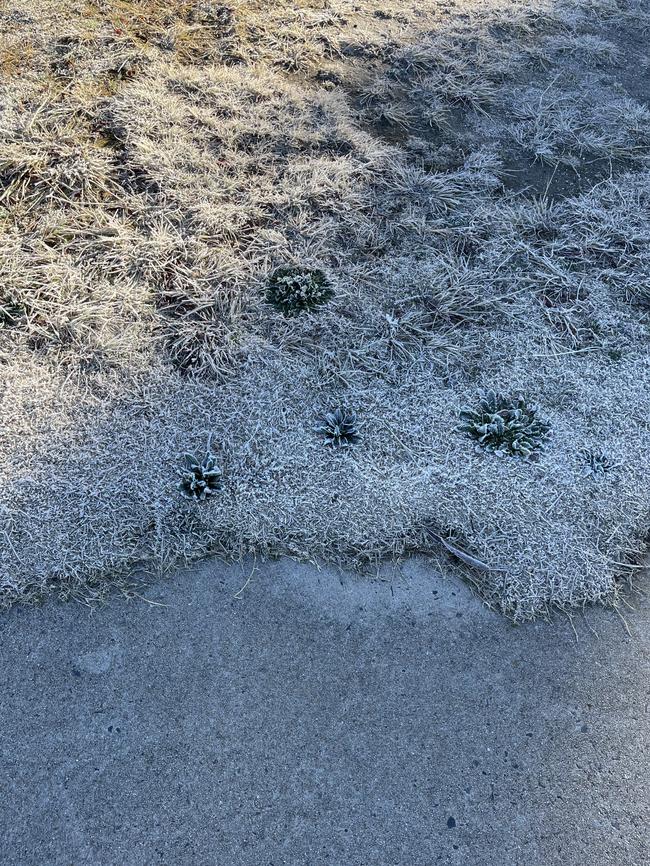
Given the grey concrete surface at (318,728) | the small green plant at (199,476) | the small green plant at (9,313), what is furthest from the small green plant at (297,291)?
the grey concrete surface at (318,728)

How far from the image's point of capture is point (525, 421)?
273cm

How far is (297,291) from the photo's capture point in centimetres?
307

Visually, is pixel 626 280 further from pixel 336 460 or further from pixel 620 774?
pixel 620 774

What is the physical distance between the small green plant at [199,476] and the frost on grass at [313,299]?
20 mm

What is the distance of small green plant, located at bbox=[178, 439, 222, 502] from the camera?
2447mm

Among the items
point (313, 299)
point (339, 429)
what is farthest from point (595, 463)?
point (313, 299)

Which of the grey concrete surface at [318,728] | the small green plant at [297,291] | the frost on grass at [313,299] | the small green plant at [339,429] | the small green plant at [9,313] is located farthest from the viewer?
the small green plant at [297,291]

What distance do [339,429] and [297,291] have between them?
0.87 m

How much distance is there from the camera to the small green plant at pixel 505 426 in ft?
8.70

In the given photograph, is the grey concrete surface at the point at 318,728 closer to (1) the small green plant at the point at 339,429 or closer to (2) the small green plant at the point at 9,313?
(1) the small green plant at the point at 339,429

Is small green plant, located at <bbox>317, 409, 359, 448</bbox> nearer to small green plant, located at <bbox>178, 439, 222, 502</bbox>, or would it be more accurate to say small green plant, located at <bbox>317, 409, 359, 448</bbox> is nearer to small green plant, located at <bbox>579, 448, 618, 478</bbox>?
small green plant, located at <bbox>178, 439, 222, 502</bbox>

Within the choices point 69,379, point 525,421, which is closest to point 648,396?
point 525,421

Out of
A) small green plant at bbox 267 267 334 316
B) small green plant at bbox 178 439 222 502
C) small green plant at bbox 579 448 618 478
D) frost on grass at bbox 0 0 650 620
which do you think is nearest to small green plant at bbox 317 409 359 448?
frost on grass at bbox 0 0 650 620

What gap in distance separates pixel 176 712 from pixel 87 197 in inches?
106
